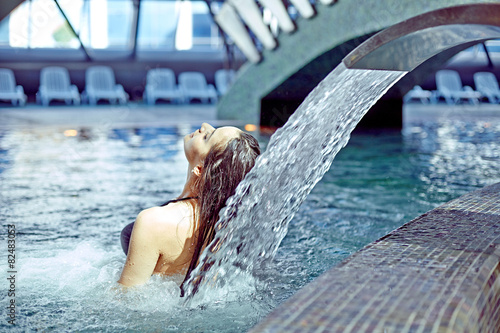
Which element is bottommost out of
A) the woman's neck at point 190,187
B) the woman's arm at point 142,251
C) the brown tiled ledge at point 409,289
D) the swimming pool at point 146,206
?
the swimming pool at point 146,206

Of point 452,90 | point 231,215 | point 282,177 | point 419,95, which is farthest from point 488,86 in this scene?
point 231,215

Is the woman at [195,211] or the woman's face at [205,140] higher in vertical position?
the woman's face at [205,140]

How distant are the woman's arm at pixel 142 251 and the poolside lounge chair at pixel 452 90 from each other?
17.5 metres

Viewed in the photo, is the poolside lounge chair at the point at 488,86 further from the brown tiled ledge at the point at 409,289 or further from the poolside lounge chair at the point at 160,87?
the brown tiled ledge at the point at 409,289

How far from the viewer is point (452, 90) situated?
1881 centimetres

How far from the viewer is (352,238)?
3619 millimetres

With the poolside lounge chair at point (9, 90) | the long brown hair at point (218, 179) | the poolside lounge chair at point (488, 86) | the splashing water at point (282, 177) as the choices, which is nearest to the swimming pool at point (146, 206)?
the splashing water at point (282, 177)

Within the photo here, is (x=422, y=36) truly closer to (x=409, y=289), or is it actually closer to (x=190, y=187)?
(x=190, y=187)

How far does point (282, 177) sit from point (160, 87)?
51.1 ft

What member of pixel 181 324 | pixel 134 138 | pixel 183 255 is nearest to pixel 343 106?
pixel 183 255

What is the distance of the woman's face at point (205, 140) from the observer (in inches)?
90.0

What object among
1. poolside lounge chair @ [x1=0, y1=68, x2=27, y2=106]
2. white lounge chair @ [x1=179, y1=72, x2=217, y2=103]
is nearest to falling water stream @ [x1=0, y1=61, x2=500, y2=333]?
poolside lounge chair @ [x1=0, y1=68, x2=27, y2=106]

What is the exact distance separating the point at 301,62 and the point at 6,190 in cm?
587

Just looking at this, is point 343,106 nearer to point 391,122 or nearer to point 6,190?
point 6,190
